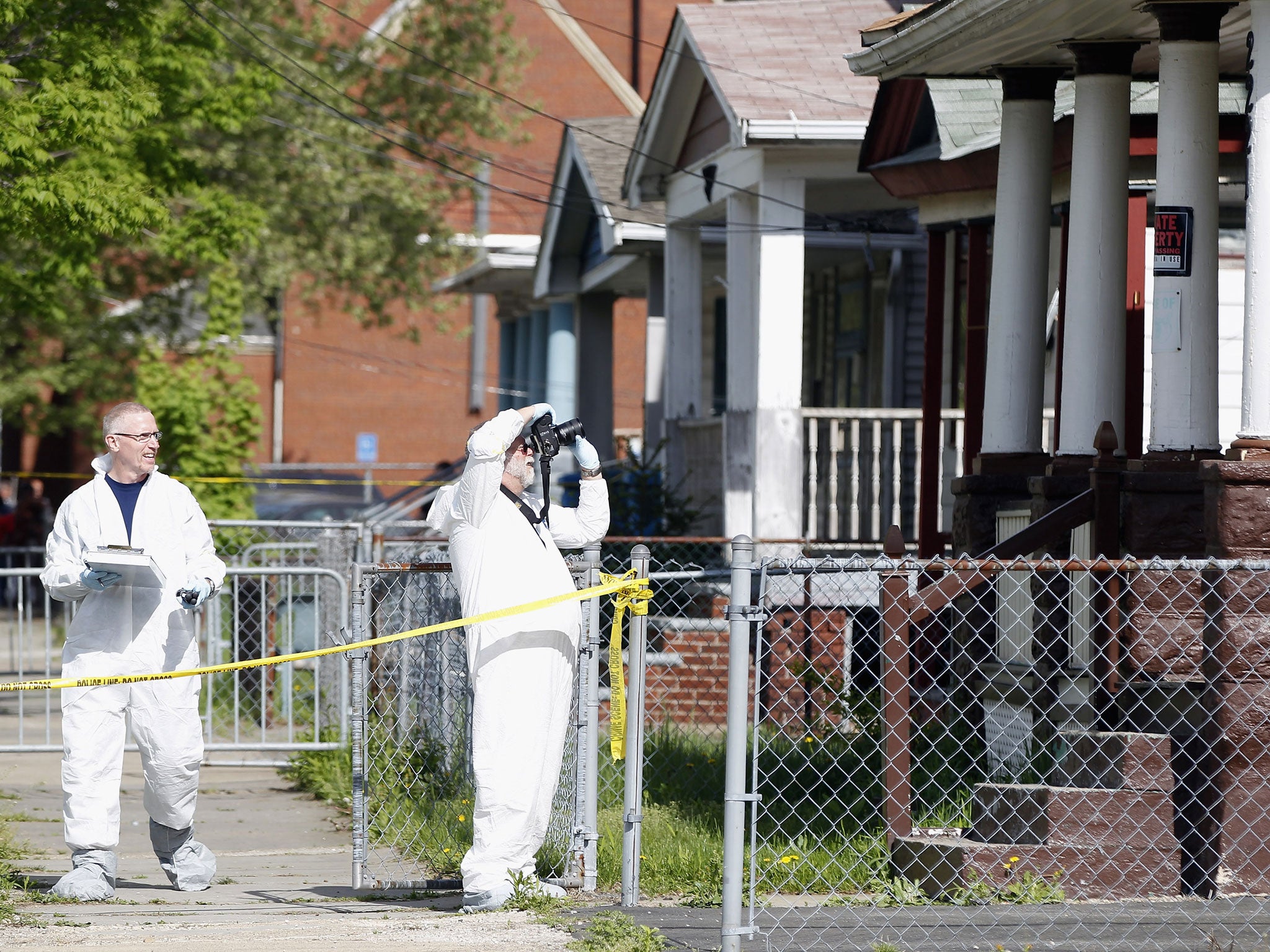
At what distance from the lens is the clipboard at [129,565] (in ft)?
22.4

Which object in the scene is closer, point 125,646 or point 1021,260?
point 125,646

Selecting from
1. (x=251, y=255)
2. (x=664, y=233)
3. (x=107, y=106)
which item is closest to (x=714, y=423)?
(x=664, y=233)

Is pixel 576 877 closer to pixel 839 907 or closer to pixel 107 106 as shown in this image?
pixel 839 907

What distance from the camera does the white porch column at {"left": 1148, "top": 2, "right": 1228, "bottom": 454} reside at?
7.45 m

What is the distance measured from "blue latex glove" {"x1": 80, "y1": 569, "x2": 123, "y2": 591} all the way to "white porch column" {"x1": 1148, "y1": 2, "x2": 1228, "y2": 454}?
168 inches

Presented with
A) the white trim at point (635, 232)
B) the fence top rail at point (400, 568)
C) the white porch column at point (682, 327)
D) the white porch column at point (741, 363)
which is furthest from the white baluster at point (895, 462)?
the fence top rail at point (400, 568)

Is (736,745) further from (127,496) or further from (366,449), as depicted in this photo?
(366,449)

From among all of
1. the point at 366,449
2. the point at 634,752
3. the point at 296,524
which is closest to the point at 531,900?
the point at 634,752

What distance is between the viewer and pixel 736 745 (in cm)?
562

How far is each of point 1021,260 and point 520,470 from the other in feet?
12.4

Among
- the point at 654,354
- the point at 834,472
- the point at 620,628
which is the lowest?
the point at 620,628

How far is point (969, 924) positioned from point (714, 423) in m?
9.31

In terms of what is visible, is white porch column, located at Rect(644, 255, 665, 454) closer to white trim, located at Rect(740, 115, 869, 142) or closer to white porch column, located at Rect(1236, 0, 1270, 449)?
white trim, located at Rect(740, 115, 869, 142)

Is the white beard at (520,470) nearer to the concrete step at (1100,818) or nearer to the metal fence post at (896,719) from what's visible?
the metal fence post at (896,719)
